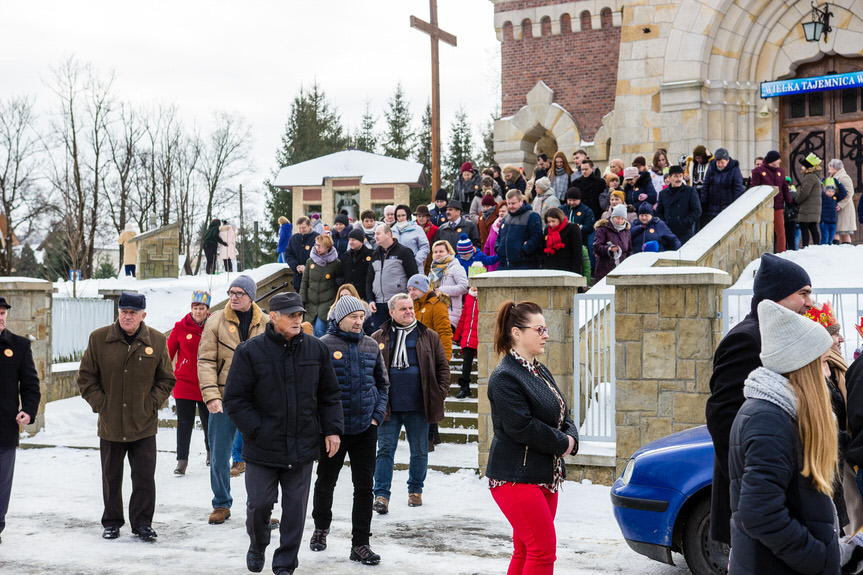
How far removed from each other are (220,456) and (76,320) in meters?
9.19

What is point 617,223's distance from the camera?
492 inches

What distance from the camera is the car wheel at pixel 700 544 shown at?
19.4 ft

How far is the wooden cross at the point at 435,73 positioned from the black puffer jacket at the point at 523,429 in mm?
15800

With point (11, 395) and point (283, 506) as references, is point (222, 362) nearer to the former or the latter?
point (11, 395)

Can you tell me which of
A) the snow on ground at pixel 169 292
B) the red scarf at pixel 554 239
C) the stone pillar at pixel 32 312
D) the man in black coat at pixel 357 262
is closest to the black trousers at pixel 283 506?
the red scarf at pixel 554 239

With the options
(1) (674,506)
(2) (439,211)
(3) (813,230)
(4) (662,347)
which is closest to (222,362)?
(4) (662,347)

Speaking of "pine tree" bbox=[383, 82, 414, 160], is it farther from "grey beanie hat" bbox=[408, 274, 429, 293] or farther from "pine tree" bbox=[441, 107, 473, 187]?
"grey beanie hat" bbox=[408, 274, 429, 293]

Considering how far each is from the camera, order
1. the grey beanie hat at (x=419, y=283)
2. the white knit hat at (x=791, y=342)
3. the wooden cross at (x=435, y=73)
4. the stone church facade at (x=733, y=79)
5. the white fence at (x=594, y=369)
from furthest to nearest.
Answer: the wooden cross at (x=435, y=73) → the stone church facade at (x=733, y=79) → the grey beanie hat at (x=419, y=283) → the white fence at (x=594, y=369) → the white knit hat at (x=791, y=342)

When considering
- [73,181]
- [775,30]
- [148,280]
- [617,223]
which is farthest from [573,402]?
[73,181]

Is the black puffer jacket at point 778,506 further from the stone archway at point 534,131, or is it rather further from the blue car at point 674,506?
the stone archway at point 534,131

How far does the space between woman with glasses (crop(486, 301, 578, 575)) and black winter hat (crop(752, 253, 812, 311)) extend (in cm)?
128

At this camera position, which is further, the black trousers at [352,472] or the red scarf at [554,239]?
the red scarf at [554,239]

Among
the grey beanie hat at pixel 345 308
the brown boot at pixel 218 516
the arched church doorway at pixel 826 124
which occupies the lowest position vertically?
the brown boot at pixel 218 516

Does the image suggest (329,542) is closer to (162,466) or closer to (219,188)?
(162,466)
